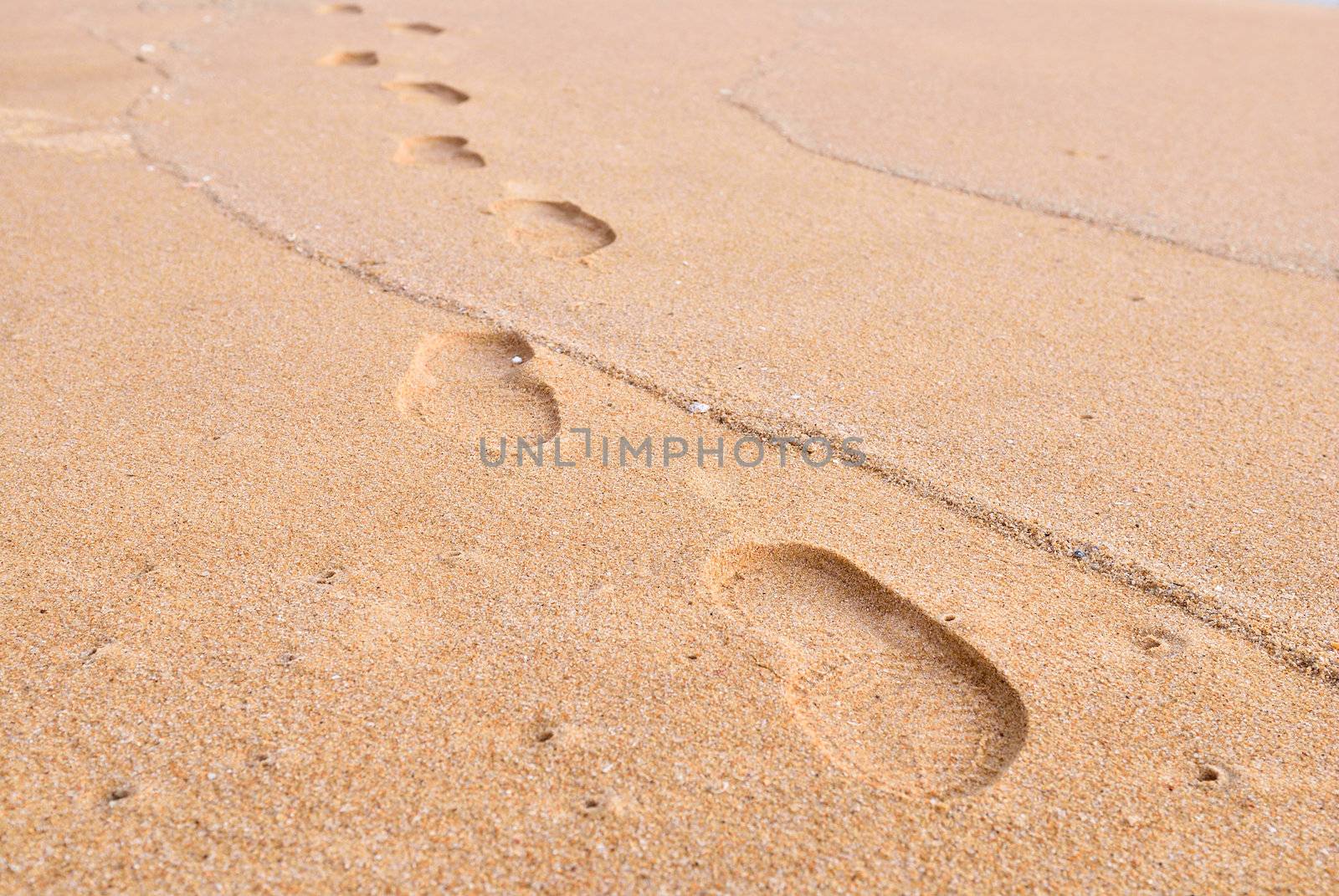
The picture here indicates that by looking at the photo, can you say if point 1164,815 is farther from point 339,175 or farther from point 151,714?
point 339,175

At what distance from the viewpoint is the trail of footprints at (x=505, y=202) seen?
298 cm

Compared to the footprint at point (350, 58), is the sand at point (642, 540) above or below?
below

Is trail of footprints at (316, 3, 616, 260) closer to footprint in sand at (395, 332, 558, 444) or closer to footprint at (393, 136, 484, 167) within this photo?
footprint at (393, 136, 484, 167)

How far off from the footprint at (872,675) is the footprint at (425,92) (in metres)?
2.70

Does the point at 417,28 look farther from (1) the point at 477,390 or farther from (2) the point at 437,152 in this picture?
(1) the point at 477,390

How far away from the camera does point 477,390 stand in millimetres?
2342

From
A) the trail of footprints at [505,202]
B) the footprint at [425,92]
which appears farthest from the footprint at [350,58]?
the footprint at [425,92]

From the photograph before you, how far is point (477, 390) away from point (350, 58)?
2.70 m

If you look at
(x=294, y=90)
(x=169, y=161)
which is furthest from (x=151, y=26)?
(x=169, y=161)

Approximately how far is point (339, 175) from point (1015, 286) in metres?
1.93

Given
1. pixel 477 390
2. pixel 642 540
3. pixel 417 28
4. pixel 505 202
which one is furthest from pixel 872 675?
pixel 417 28

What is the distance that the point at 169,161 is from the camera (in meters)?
3.42

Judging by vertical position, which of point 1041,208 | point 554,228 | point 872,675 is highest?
point 1041,208

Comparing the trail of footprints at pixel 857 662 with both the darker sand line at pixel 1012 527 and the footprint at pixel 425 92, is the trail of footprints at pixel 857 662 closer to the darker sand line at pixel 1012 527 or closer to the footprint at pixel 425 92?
the darker sand line at pixel 1012 527
